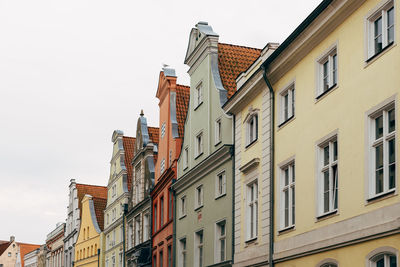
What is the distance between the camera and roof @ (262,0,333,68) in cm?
1992

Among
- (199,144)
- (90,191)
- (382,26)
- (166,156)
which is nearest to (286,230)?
(382,26)

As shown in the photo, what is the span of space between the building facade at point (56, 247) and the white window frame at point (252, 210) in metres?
53.7

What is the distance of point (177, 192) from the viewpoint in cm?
3784

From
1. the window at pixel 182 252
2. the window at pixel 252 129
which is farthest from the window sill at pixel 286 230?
the window at pixel 182 252

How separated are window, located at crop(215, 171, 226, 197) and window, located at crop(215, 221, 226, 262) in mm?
1253

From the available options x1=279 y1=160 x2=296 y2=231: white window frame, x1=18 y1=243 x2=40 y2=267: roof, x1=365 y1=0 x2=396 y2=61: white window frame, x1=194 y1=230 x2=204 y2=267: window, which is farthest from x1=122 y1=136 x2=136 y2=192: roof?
x1=18 y1=243 x2=40 y2=267: roof

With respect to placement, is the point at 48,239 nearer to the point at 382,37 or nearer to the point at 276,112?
the point at 276,112

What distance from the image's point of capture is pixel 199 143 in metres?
35.2

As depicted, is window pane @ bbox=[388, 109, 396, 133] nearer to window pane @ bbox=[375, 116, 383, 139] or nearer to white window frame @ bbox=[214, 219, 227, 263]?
window pane @ bbox=[375, 116, 383, 139]

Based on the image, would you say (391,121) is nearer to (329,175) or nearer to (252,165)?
(329,175)

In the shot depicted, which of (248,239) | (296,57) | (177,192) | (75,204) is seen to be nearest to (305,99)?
(296,57)

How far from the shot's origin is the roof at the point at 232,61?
110 ft

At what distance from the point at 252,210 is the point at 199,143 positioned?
29.0ft

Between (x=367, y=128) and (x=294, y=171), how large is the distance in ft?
17.4
